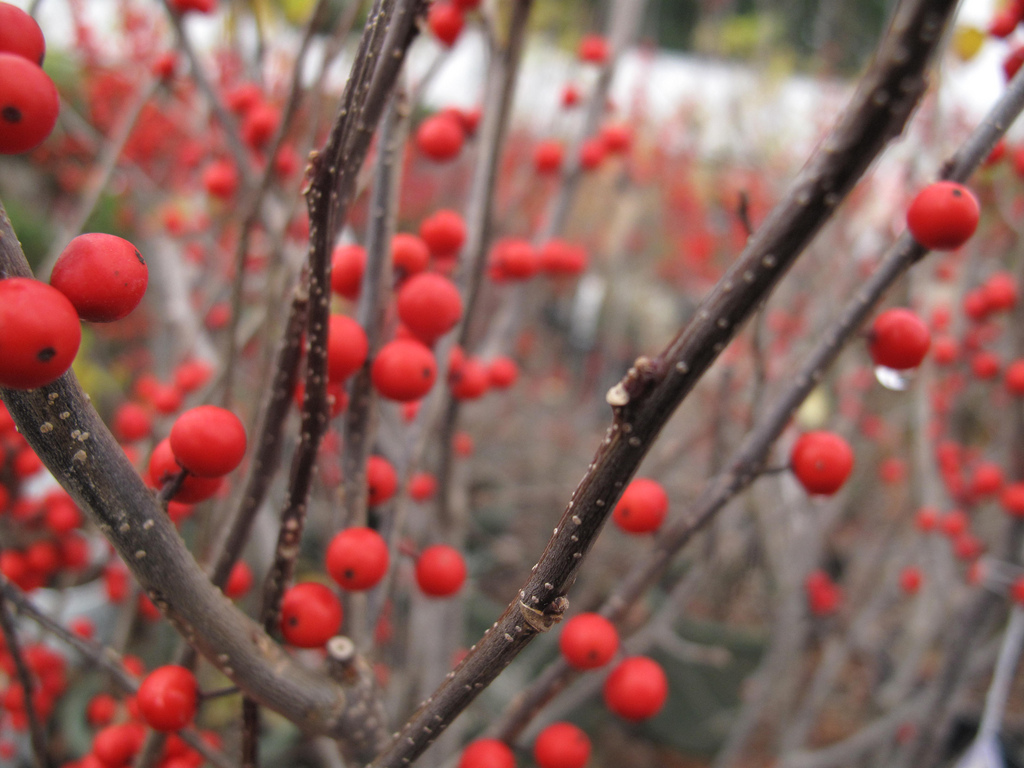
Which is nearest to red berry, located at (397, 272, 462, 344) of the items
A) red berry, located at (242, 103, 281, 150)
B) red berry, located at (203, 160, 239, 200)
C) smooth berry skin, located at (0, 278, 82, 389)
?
smooth berry skin, located at (0, 278, 82, 389)

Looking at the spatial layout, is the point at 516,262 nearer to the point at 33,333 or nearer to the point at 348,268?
the point at 348,268

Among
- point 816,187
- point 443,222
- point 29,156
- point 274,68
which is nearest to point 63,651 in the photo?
point 443,222

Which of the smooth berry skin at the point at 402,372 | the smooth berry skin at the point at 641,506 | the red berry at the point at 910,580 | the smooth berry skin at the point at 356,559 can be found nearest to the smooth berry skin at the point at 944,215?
the smooth berry skin at the point at 641,506

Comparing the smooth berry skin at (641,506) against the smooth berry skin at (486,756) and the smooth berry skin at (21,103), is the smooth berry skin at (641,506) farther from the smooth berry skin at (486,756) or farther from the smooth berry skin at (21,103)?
the smooth berry skin at (21,103)

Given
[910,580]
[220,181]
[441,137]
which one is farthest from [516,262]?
[910,580]

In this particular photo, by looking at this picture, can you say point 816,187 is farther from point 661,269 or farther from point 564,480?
point 661,269

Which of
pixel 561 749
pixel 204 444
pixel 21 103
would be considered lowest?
pixel 561 749
